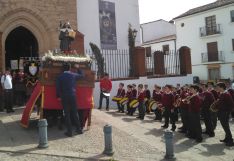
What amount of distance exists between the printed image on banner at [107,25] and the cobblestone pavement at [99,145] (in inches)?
395

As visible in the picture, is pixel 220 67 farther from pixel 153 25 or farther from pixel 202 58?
pixel 153 25

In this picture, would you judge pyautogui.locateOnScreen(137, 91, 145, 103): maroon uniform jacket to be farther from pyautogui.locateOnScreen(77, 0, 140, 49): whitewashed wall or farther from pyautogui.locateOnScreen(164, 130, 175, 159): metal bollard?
pyautogui.locateOnScreen(77, 0, 140, 49): whitewashed wall

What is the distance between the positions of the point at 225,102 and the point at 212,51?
32115mm

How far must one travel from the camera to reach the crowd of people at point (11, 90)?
560 inches

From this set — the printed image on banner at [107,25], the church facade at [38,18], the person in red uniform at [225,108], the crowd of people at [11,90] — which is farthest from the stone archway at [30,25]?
the person in red uniform at [225,108]

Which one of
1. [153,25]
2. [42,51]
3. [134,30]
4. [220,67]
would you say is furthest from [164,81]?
[153,25]

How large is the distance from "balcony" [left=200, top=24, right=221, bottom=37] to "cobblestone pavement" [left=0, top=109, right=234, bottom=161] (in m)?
30.1

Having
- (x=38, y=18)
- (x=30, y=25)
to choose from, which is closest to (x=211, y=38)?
(x=38, y=18)

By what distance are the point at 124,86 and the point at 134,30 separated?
543cm

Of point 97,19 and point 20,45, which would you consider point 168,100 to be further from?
point 20,45

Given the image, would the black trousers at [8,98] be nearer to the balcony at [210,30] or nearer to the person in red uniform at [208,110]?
the person in red uniform at [208,110]

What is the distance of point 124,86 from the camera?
62.1 ft

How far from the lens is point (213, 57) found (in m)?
41.4

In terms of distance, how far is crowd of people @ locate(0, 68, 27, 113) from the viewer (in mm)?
14219
